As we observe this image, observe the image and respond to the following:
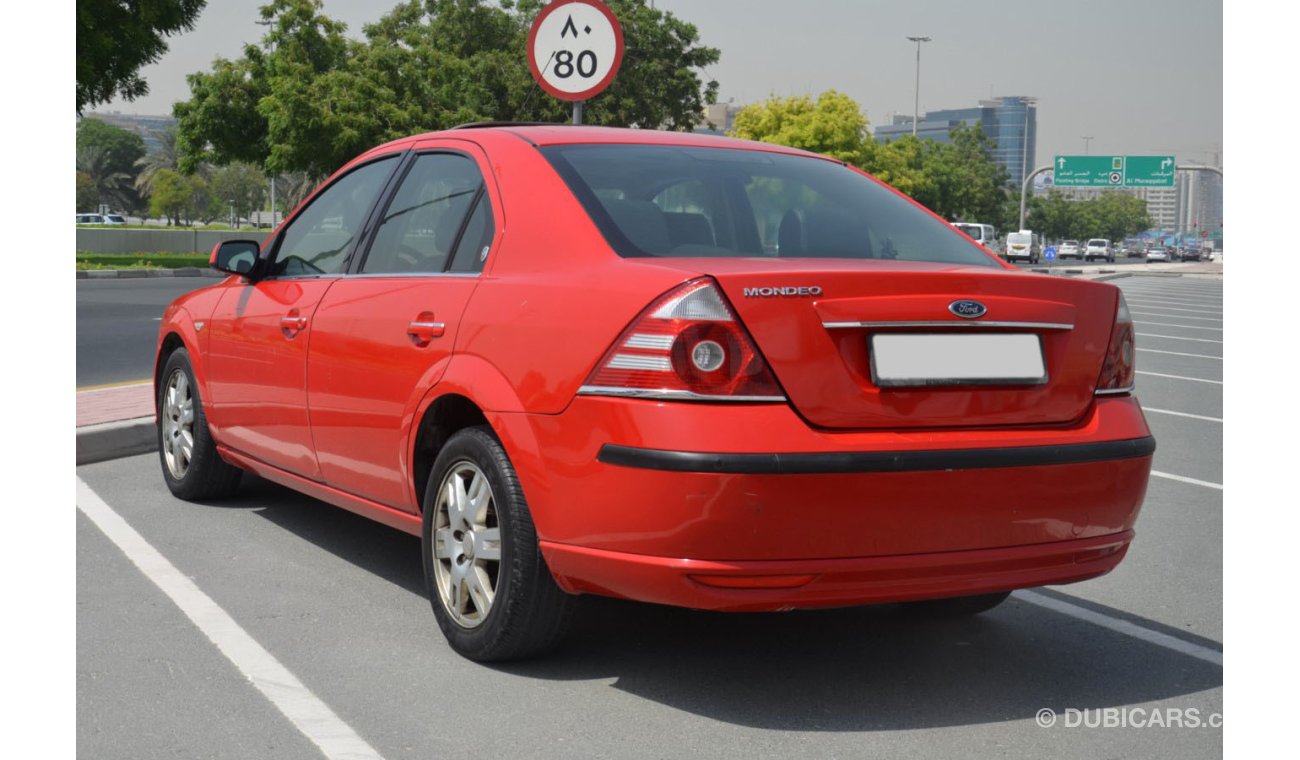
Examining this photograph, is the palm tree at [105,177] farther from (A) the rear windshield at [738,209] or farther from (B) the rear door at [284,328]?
(A) the rear windshield at [738,209]

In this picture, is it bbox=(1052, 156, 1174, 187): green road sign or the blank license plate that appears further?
bbox=(1052, 156, 1174, 187): green road sign

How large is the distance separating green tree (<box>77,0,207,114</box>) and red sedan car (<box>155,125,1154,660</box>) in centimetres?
2606

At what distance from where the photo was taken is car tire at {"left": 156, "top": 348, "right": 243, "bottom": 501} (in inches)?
246

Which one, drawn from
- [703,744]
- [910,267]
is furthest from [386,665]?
[910,267]

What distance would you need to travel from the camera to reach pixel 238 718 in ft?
11.6

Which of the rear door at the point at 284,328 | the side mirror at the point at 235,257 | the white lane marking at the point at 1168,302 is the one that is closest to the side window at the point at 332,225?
the rear door at the point at 284,328

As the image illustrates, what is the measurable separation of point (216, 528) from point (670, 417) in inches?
126

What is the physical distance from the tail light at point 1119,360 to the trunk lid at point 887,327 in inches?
4.0

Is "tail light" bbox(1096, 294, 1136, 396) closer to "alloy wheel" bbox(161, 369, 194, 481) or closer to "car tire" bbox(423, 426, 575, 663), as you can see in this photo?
"car tire" bbox(423, 426, 575, 663)

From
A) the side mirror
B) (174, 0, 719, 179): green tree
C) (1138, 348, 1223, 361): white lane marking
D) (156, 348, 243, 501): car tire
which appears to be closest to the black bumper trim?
the side mirror

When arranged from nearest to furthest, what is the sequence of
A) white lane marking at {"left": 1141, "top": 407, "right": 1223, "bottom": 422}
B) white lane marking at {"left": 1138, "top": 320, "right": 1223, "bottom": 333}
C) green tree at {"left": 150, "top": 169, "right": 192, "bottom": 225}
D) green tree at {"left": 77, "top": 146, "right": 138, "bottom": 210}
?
white lane marking at {"left": 1141, "top": 407, "right": 1223, "bottom": 422}
white lane marking at {"left": 1138, "top": 320, "right": 1223, "bottom": 333}
green tree at {"left": 150, "top": 169, "right": 192, "bottom": 225}
green tree at {"left": 77, "top": 146, "right": 138, "bottom": 210}

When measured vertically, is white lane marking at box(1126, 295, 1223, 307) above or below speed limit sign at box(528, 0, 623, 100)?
below

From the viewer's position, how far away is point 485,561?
402 centimetres

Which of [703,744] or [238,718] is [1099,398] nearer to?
[703,744]
